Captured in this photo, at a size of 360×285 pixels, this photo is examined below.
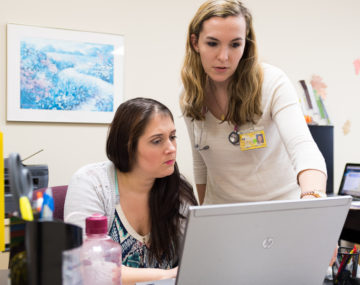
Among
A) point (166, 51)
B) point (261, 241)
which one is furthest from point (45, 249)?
point (166, 51)

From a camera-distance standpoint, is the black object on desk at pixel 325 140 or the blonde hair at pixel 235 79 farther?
the black object on desk at pixel 325 140

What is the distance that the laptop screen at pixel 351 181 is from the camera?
9.36ft

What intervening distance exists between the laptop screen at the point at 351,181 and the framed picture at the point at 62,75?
1.78m

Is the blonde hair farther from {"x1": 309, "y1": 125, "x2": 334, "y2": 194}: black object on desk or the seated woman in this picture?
{"x1": 309, "y1": 125, "x2": 334, "y2": 194}: black object on desk

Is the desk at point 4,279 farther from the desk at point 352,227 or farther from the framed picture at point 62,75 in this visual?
the framed picture at point 62,75

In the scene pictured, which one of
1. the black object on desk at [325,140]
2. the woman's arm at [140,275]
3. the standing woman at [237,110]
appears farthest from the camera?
the black object on desk at [325,140]

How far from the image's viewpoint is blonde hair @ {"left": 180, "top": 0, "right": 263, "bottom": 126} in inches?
56.1

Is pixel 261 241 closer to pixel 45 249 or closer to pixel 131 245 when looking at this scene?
pixel 45 249

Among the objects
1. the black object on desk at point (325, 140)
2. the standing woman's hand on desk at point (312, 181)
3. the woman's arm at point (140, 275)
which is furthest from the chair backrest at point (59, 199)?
the black object on desk at point (325, 140)

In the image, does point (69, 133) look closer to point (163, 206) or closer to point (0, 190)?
point (163, 206)

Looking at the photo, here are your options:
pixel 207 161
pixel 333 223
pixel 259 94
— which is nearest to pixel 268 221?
pixel 333 223

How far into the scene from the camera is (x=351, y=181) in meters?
2.91

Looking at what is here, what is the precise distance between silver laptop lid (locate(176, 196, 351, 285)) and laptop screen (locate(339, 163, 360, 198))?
2204 millimetres

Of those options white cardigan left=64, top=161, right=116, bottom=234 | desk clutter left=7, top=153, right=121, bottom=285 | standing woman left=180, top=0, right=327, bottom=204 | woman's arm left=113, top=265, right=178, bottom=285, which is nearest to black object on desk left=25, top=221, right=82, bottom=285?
desk clutter left=7, top=153, right=121, bottom=285
